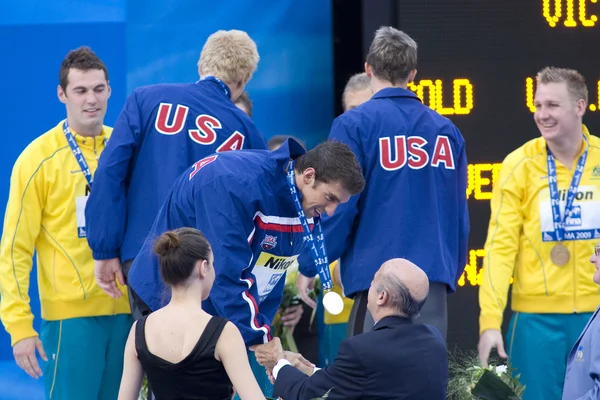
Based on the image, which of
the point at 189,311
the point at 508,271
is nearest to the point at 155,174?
the point at 189,311

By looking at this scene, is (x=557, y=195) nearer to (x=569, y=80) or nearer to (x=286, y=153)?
(x=569, y=80)

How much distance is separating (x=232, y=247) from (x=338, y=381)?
0.67 meters

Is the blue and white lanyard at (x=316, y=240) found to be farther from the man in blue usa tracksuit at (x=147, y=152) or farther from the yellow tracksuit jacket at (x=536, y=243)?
the yellow tracksuit jacket at (x=536, y=243)

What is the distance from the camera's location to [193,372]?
356 cm

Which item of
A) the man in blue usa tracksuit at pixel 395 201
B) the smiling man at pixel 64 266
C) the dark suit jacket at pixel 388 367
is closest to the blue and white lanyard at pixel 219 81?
the man in blue usa tracksuit at pixel 395 201

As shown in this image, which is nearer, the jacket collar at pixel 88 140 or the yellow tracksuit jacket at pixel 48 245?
the yellow tracksuit jacket at pixel 48 245

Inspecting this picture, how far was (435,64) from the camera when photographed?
253 inches

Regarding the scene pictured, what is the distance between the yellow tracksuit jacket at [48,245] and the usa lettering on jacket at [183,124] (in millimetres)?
747

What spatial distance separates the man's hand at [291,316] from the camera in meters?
6.46

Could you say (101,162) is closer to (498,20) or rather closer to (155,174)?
(155,174)

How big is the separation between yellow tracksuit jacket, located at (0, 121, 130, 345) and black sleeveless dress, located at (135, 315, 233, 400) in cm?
193

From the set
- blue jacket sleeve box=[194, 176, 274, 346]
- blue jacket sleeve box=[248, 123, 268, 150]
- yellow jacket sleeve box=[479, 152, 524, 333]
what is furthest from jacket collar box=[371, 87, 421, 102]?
blue jacket sleeve box=[194, 176, 274, 346]

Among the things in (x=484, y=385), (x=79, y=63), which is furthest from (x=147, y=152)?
(x=484, y=385)

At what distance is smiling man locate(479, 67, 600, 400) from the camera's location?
5.50 metres
